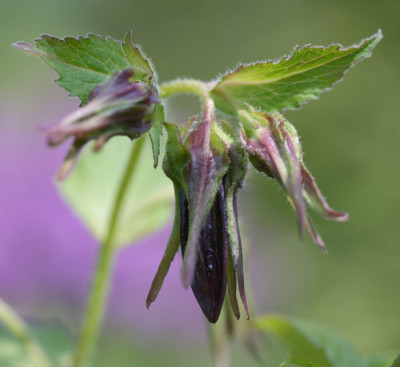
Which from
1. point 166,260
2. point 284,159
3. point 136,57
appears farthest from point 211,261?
point 136,57

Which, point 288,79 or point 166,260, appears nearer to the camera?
point 166,260

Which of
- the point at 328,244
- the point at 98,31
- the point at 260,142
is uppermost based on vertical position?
the point at 98,31

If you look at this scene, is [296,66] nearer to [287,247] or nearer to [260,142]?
[260,142]

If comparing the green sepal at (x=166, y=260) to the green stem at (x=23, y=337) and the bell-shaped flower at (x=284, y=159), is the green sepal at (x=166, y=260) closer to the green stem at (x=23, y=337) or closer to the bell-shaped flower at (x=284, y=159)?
the bell-shaped flower at (x=284, y=159)

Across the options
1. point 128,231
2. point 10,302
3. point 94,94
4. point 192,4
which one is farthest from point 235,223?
point 192,4

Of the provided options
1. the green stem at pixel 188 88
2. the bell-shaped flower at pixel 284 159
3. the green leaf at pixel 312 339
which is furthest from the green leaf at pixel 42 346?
the bell-shaped flower at pixel 284 159

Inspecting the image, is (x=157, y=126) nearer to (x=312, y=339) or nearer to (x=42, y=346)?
(x=312, y=339)

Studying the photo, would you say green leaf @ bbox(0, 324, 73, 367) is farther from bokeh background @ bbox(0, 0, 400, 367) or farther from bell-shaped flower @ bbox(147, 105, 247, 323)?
bell-shaped flower @ bbox(147, 105, 247, 323)
